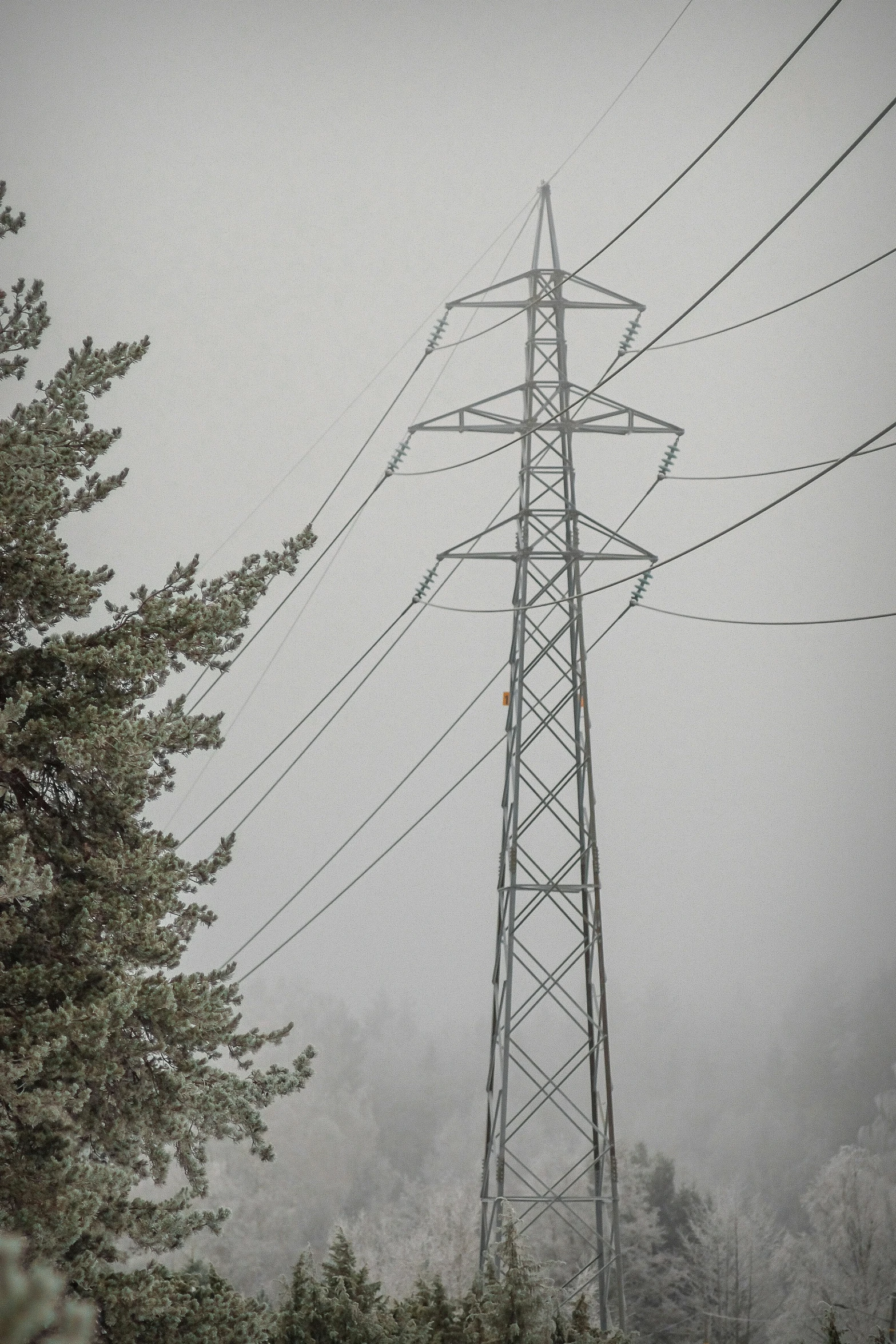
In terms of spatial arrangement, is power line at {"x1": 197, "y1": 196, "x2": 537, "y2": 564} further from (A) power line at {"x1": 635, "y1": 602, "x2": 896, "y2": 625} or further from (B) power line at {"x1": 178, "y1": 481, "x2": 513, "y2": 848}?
(A) power line at {"x1": 635, "y1": 602, "x2": 896, "y2": 625}

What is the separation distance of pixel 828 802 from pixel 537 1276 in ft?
76.1

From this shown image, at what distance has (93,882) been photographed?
5797mm

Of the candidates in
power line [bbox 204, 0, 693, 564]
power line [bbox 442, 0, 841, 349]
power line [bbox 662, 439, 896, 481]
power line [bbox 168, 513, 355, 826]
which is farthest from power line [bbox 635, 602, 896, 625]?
power line [bbox 204, 0, 693, 564]

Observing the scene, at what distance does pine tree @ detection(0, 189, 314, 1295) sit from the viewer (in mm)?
5211

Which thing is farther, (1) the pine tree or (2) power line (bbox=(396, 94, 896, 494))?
(1) the pine tree

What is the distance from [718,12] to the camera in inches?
1195

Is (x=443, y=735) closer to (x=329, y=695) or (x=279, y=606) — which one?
(x=329, y=695)

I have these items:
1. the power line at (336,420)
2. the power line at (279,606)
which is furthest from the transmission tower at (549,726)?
the power line at (336,420)

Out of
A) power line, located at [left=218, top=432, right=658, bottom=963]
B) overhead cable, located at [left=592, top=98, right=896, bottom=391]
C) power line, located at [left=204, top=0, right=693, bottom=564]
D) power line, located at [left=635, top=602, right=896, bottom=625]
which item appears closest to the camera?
overhead cable, located at [left=592, top=98, right=896, bottom=391]

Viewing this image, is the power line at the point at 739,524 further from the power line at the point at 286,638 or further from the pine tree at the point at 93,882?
the power line at the point at 286,638

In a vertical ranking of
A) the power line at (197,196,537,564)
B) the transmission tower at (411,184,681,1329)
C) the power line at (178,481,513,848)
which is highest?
the power line at (197,196,537,564)

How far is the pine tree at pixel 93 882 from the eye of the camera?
5211 mm

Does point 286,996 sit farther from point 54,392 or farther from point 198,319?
point 54,392

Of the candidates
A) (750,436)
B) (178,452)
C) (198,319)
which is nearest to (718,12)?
(750,436)
